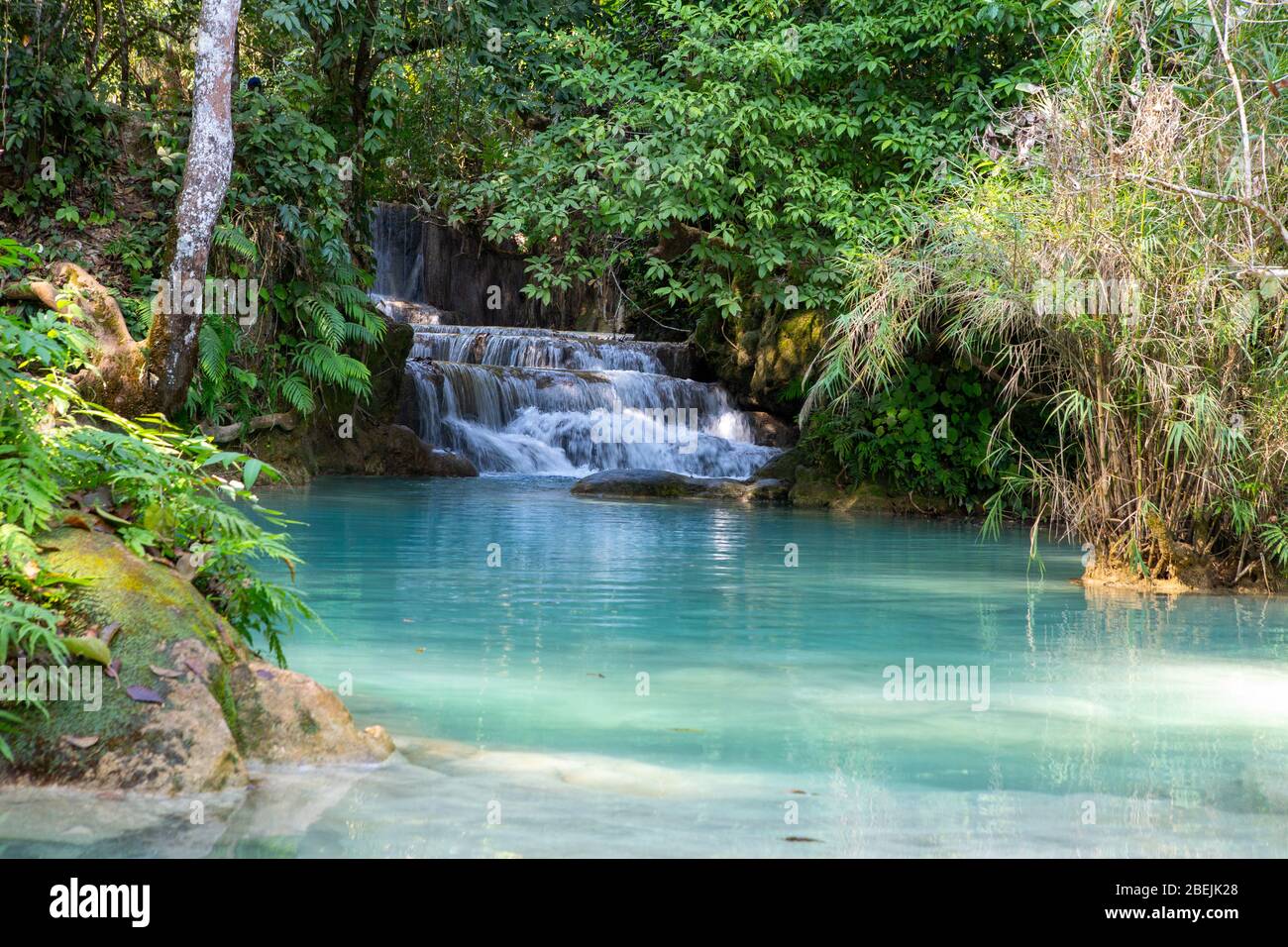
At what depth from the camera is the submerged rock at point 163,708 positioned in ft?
11.9

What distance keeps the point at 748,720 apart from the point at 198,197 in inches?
287

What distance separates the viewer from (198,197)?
10250 millimetres

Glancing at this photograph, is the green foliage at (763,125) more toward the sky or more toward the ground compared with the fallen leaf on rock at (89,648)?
more toward the sky

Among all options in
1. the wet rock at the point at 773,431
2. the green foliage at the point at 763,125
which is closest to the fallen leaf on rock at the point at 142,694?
the green foliage at the point at 763,125

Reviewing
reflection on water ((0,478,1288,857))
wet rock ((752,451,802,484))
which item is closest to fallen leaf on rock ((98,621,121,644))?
reflection on water ((0,478,1288,857))

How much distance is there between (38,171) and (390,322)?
16.5 ft

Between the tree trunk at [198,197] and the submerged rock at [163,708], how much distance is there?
6.61 m

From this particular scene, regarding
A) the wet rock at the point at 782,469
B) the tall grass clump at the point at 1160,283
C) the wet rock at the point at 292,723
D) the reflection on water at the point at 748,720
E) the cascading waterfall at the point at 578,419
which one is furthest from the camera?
the cascading waterfall at the point at 578,419

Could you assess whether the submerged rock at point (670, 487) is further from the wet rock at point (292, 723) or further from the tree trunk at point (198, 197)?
the wet rock at point (292, 723)

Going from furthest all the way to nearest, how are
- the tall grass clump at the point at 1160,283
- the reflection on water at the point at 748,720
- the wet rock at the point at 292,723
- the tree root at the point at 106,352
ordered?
the tree root at the point at 106,352
the tall grass clump at the point at 1160,283
the wet rock at the point at 292,723
the reflection on water at the point at 748,720

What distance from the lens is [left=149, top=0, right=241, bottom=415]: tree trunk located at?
32.3ft

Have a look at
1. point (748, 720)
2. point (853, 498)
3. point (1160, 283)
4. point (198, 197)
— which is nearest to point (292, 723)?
point (748, 720)

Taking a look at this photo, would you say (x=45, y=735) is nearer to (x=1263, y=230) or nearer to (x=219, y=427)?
(x=1263, y=230)

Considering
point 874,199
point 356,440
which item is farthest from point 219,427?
point 874,199
